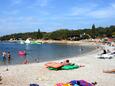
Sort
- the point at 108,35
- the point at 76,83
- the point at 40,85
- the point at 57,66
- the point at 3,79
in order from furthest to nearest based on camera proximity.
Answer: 1. the point at 108,35
2. the point at 57,66
3. the point at 3,79
4. the point at 40,85
5. the point at 76,83

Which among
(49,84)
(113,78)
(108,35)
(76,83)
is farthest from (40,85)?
(108,35)

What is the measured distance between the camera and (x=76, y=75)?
24.6m

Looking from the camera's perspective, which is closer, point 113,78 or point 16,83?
point 16,83

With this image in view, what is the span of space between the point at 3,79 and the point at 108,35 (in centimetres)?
16503

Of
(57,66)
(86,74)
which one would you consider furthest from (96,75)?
(57,66)

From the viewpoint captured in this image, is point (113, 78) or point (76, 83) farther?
point (113, 78)

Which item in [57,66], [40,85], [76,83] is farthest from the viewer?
[57,66]

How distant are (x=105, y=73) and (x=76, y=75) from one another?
290 centimetres

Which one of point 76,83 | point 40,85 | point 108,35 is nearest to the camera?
point 76,83

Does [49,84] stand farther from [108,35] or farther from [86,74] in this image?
[108,35]

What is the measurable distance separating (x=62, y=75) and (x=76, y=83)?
20.5ft

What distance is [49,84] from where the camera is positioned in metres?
20.2

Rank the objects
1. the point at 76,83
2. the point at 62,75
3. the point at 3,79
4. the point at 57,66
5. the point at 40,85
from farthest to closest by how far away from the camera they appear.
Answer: the point at 57,66, the point at 62,75, the point at 3,79, the point at 40,85, the point at 76,83

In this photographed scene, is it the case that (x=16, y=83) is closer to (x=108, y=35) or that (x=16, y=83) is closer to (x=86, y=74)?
(x=86, y=74)
